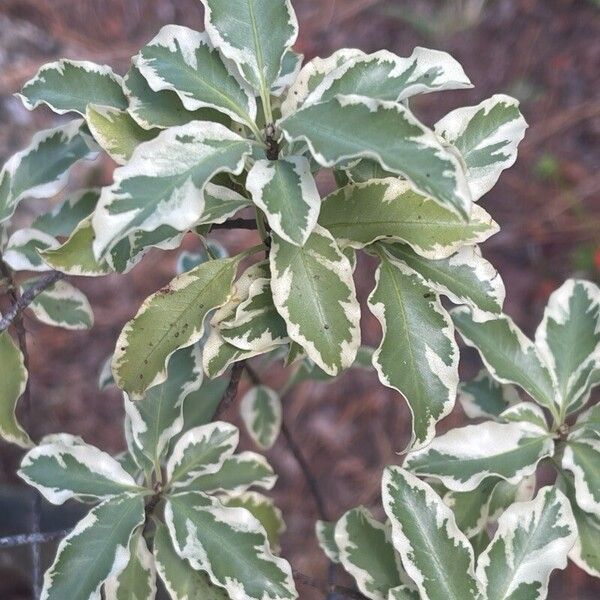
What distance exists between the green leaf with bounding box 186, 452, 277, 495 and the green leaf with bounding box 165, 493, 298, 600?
0.10 m

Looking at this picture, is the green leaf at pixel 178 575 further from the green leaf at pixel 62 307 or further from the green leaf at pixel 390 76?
the green leaf at pixel 390 76

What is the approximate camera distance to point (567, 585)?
6.37 feet

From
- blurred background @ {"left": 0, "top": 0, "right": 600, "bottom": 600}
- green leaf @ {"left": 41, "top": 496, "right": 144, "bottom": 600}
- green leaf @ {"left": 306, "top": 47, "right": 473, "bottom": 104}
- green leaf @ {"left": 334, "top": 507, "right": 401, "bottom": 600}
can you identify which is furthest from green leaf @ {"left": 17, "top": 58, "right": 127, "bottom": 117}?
blurred background @ {"left": 0, "top": 0, "right": 600, "bottom": 600}

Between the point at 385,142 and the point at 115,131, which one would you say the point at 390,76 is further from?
Answer: the point at 115,131

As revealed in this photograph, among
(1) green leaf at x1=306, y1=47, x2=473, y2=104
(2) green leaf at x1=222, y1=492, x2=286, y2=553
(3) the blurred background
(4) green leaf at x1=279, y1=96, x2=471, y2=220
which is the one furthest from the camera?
(3) the blurred background

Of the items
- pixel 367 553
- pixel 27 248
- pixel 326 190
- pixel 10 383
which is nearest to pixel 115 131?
pixel 27 248

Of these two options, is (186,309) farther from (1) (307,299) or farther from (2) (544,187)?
(2) (544,187)

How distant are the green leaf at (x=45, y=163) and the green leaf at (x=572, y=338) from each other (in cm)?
68

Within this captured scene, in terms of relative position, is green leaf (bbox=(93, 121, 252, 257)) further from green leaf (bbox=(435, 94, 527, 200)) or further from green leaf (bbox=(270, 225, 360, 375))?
green leaf (bbox=(435, 94, 527, 200))

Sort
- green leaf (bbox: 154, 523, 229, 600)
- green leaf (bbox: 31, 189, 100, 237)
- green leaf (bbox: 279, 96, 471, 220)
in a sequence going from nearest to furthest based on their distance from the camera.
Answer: green leaf (bbox: 279, 96, 471, 220) < green leaf (bbox: 154, 523, 229, 600) < green leaf (bbox: 31, 189, 100, 237)

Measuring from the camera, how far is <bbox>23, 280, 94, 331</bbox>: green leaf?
1.09 meters

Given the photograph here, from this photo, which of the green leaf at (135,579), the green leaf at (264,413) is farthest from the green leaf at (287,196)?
the green leaf at (264,413)

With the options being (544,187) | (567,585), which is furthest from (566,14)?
(567,585)

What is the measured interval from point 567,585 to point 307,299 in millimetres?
1549
